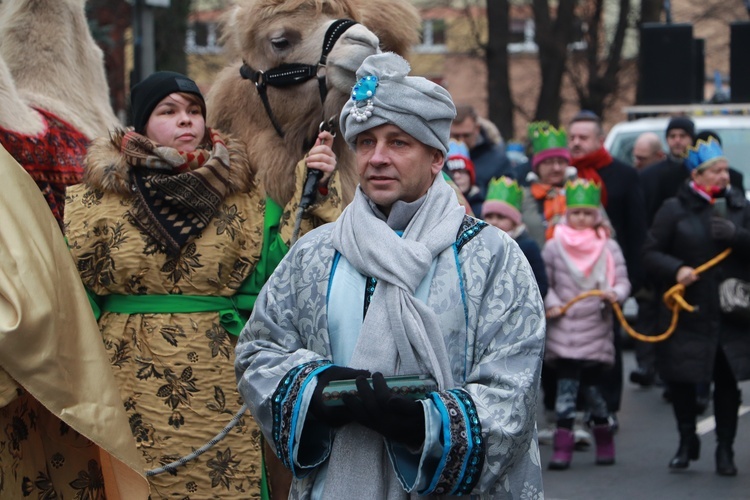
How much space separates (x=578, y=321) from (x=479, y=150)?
76.6 inches

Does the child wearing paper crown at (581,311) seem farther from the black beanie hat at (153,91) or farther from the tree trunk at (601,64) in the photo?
the tree trunk at (601,64)

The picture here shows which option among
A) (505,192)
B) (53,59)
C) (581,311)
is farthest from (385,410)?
(581,311)

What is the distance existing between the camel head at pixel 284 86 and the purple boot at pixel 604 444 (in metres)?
3.70

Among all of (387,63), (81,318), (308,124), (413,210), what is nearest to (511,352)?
(413,210)

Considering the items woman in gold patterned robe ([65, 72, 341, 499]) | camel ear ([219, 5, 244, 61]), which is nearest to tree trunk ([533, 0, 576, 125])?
camel ear ([219, 5, 244, 61])

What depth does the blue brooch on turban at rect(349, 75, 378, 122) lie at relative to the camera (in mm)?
3301

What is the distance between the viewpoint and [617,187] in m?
9.57

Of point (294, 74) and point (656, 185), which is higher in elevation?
point (294, 74)

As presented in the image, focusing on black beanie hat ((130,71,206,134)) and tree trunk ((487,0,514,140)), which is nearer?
black beanie hat ((130,71,206,134))

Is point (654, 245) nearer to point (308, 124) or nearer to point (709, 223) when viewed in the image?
point (709, 223)

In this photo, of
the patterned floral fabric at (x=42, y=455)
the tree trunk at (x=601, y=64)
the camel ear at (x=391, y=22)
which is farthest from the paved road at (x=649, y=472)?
the tree trunk at (x=601, y=64)

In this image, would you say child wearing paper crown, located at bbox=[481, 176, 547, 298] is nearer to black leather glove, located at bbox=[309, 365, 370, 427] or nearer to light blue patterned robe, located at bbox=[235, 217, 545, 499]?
light blue patterned robe, located at bbox=[235, 217, 545, 499]

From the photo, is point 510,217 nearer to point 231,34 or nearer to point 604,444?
point 604,444

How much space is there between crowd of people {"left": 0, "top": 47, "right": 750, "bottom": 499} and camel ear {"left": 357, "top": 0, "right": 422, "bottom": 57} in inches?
24.5
